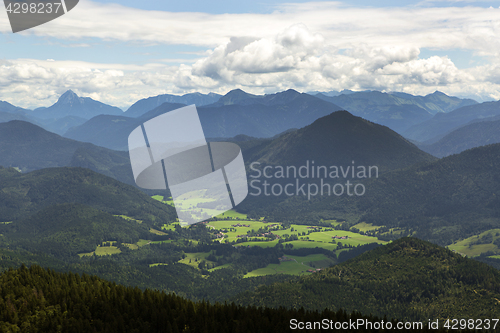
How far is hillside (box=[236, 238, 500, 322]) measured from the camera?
113m

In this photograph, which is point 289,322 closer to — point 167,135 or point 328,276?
point 167,135

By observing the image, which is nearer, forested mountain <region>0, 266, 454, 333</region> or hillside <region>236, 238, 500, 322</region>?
forested mountain <region>0, 266, 454, 333</region>

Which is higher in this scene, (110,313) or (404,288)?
(110,313)

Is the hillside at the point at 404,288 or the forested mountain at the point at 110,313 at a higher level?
the forested mountain at the point at 110,313

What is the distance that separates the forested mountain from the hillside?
40.5 metres

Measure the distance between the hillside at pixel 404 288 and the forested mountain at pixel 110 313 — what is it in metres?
40.5

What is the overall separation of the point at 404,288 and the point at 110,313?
295ft

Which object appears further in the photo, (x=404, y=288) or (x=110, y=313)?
(x=404, y=288)

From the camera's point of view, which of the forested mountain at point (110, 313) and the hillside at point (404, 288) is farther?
the hillside at point (404, 288)

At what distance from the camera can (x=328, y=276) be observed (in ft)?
462

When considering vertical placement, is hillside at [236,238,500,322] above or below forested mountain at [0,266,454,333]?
below

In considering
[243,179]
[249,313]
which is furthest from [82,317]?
[243,179]

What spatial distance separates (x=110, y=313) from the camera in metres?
71.7

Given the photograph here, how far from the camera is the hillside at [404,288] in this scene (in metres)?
113
